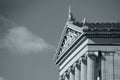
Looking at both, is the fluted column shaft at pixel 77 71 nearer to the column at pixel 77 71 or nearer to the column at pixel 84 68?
the column at pixel 77 71

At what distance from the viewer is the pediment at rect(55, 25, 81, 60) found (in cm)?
17675

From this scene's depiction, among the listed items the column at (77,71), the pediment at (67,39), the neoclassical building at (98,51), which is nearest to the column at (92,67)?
the neoclassical building at (98,51)

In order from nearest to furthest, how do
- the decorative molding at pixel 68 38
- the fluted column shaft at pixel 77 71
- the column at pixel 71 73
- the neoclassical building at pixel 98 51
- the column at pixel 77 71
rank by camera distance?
the neoclassical building at pixel 98 51
the decorative molding at pixel 68 38
the column at pixel 77 71
the fluted column shaft at pixel 77 71
the column at pixel 71 73

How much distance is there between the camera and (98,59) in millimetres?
168250

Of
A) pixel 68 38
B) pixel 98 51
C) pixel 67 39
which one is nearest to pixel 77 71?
pixel 68 38

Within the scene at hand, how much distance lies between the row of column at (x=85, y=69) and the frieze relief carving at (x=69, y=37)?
15.0 ft

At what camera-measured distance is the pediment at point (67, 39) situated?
580 feet

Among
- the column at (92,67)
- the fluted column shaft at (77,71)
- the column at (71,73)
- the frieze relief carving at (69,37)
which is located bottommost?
the column at (92,67)

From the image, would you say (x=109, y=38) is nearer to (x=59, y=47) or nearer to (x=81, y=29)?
(x=81, y=29)

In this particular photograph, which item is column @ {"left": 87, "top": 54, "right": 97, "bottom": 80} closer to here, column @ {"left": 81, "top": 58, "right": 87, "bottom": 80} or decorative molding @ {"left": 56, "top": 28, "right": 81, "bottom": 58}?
column @ {"left": 81, "top": 58, "right": 87, "bottom": 80}

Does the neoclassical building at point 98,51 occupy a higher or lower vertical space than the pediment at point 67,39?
lower

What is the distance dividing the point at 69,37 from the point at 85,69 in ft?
36.6

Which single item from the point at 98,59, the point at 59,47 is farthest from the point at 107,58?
the point at 59,47

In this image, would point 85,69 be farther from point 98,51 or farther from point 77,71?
point 77,71
